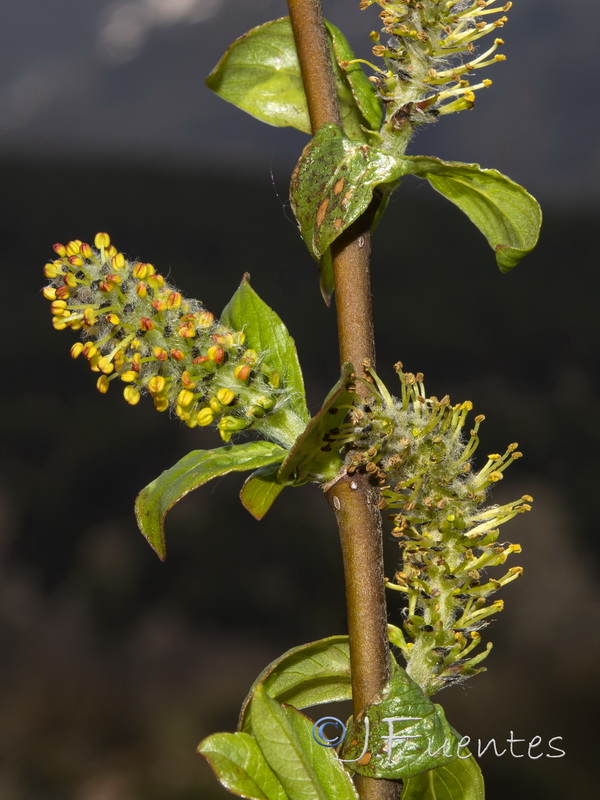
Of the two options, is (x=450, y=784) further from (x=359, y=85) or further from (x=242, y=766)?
(x=359, y=85)

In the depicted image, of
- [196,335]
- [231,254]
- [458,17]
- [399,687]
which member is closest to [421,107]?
[458,17]

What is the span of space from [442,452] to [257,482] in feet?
0.44

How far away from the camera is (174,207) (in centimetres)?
336

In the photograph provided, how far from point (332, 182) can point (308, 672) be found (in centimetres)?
34

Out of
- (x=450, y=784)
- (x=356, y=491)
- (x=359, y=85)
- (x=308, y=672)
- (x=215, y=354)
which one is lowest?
(x=450, y=784)

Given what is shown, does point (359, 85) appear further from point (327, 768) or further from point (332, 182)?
point (327, 768)

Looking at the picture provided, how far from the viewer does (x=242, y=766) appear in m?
0.51

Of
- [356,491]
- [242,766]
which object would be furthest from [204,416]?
[242,766]

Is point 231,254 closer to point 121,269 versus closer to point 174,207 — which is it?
point 174,207

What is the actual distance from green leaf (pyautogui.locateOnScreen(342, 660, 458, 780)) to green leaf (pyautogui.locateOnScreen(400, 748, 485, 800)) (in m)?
0.10

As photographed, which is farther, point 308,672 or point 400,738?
point 308,672

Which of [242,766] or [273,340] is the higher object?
[273,340]

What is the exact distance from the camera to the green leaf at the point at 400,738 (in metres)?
0.47

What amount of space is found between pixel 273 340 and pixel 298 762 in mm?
278
